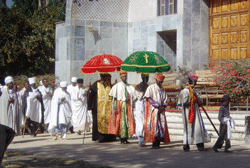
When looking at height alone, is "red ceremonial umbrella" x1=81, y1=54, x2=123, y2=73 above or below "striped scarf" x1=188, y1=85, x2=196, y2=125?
above

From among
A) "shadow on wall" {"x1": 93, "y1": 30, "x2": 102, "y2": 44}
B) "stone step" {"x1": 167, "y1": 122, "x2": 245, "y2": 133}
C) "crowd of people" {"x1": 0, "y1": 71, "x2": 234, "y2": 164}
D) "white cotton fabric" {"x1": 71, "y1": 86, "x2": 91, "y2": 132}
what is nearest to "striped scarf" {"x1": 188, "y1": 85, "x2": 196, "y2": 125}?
"crowd of people" {"x1": 0, "y1": 71, "x2": 234, "y2": 164}

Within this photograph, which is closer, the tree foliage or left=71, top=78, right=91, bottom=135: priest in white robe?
left=71, top=78, right=91, bottom=135: priest in white robe

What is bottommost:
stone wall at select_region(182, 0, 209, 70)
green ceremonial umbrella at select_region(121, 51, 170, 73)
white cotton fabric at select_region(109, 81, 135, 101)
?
white cotton fabric at select_region(109, 81, 135, 101)

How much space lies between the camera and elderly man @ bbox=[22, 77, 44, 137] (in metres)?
15.5

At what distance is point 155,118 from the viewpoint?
10758 mm

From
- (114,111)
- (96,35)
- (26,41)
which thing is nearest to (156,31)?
(96,35)

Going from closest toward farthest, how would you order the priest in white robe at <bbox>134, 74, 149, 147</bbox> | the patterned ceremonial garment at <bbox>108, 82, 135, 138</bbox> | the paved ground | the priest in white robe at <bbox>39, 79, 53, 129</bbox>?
the paved ground
the priest in white robe at <bbox>134, 74, 149, 147</bbox>
the patterned ceremonial garment at <bbox>108, 82, 135, 138</bbox>
the priest in white robe at <bbox>39, 79, 53, 129</bbox>

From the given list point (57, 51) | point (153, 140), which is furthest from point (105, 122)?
point (57, 51)

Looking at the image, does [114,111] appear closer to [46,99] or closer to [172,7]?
[46,99]

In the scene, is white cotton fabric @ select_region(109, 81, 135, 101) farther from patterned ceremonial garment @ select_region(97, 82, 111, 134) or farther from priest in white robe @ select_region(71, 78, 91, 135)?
priest in white robe @ select_region(71, 78, 91, 135)

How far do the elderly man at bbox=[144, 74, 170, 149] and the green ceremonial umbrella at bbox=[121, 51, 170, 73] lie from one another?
2.45 feet

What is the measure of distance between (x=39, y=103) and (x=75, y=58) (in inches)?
171

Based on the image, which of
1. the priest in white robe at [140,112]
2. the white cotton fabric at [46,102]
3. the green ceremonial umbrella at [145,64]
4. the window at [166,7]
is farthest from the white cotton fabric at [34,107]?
the window at [166,7]

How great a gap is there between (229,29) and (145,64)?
277 inches
